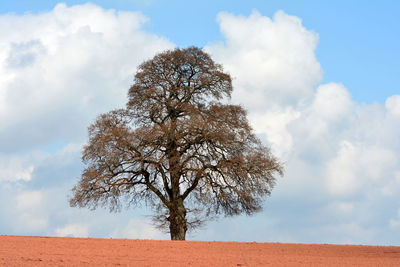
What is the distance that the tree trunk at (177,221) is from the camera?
85.7 ft

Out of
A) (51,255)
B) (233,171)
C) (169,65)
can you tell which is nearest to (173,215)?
(233,171)

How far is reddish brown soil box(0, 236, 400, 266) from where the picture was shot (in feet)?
51.5

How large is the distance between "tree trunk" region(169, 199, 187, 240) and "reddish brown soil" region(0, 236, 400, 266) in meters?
4.06

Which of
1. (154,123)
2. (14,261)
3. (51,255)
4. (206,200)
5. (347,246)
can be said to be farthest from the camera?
(154,123)

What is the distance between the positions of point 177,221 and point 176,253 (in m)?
8.12

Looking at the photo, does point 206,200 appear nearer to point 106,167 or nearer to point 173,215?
point 173,215

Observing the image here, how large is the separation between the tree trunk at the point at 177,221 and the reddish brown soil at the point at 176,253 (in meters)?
4.06

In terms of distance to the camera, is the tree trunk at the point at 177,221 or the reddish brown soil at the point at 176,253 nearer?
the reddish brown soil at the point at 176,253

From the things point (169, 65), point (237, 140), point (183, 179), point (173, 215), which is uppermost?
point (169, 65)

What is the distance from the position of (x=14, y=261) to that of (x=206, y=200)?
39.1 ft

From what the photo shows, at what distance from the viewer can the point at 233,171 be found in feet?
84.5

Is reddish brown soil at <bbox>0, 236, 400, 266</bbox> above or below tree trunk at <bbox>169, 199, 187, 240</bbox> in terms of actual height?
below

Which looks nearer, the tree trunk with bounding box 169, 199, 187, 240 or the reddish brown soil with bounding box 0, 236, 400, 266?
the reddish brown soil with bounding box 0, 236, 400, 266

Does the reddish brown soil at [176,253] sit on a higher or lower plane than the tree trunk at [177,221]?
lower
